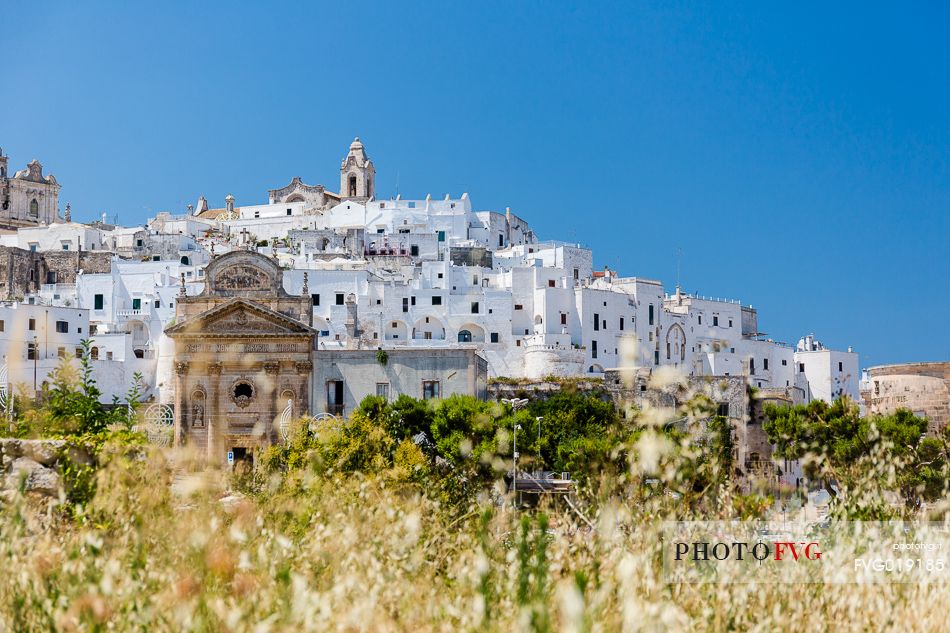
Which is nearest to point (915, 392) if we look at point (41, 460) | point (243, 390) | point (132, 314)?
point (243, 390)

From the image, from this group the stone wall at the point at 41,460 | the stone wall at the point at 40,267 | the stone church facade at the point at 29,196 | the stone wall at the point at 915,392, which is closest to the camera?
the stone wall at the point at 41,460

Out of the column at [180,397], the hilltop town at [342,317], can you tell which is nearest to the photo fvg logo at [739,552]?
the hilltop town at [342,317]

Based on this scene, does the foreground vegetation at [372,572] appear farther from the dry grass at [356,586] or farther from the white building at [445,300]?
the white building at [445,300]

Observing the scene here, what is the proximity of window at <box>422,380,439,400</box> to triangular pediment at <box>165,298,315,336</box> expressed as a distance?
5014mm

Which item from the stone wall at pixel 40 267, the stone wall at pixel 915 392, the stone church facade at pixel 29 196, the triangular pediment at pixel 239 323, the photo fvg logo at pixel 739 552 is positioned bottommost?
the photo fvg logo at pixel 739 552

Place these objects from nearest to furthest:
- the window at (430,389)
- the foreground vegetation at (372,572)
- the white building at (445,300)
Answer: the foreground vegetation at (372,572) → the window at (430,389) → the white building at (445,300)

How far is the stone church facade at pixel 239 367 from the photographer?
49.4 metres

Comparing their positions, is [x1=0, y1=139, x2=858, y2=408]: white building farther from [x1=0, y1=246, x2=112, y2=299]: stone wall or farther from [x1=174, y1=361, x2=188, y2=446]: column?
[x1=174, y1=361, x2=188, y2=446]: column

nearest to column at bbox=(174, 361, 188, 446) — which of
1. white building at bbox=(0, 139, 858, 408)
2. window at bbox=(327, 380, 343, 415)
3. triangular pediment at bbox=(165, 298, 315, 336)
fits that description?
triangular pediment at bbox=(165, 298, 315, 336)

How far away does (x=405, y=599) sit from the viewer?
8.66 meters

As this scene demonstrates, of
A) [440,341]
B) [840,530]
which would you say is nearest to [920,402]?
[840,530]

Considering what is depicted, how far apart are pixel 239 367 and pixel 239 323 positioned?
1777 mm

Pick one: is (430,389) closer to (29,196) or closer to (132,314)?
(132,314)

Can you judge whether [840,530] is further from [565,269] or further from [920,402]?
[565,269]
